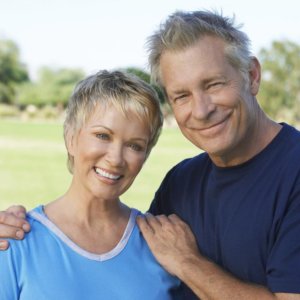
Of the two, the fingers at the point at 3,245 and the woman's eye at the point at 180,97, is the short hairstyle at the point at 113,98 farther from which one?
the fingers at the point at 3,245

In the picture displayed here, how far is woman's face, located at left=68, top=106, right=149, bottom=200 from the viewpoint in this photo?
8.54 feet

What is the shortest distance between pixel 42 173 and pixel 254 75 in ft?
52.2

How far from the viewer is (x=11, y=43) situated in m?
88.6

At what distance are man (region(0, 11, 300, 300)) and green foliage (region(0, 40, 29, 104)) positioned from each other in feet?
272

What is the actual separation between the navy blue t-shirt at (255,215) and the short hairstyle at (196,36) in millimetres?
440

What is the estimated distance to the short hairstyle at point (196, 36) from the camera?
2.85 meters

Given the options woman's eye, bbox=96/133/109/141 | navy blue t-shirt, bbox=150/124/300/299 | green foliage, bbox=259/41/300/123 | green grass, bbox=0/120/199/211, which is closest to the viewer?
navy blue t-shirt, bbox=150/124/300/299

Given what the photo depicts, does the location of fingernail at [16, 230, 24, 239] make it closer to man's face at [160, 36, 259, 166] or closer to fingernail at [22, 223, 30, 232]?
fingernail at [22, 223, 30, 232]

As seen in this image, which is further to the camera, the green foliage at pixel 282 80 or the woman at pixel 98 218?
the green foliage at pixel 282 80

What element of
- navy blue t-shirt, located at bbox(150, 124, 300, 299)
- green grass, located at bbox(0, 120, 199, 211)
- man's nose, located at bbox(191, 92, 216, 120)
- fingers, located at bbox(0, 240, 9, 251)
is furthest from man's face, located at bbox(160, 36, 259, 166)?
green grass, located at bbox(0, 120, 199, 211)

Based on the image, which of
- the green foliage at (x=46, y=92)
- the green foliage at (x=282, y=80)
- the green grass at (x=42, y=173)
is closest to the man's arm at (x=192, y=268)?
the green grass at (x=42, y=173)

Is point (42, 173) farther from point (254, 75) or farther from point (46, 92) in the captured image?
point (46, 92)

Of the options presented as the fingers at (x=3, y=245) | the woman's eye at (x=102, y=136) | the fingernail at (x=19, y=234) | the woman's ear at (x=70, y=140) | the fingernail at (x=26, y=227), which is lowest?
the fingers at (x=3, y=245)

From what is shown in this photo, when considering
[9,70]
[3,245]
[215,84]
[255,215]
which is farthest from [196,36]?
[9,70]
